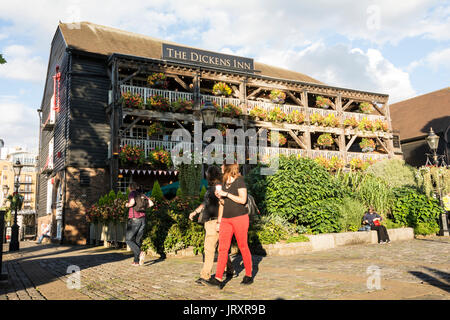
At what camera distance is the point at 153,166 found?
1789 centimetres

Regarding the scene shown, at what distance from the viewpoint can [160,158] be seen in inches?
697

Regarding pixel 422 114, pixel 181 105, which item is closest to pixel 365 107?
pixel 422 114

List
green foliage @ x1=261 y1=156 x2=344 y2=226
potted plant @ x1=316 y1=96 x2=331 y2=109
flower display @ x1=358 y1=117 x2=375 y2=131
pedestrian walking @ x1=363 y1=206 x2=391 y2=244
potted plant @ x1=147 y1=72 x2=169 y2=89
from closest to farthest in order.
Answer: green foliage @ x1=261 y1=156 x2=344 y2=226 < pedestrian walking @ x1=363 y1=206 x2=391 y2=244 < potted plant @ x1=147 y1=72 x2=169 y2=89 < potted plant @ x1=316 y1=96 x2=331 y2=109 < flower display @ x1=358 y1=117 x2=375 y2=131

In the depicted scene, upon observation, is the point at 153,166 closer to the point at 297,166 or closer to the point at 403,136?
the point at 297,166

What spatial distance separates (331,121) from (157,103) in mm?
11238

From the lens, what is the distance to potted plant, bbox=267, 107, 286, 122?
854 inches

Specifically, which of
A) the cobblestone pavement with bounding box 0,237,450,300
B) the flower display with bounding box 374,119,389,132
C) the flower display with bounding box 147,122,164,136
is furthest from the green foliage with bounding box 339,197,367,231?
the flower display with bounding box 374,119,389,132

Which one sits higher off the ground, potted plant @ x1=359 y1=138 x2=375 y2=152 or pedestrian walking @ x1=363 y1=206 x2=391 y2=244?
potted plant @ x1=359 y1=138 x2=375 y2=152

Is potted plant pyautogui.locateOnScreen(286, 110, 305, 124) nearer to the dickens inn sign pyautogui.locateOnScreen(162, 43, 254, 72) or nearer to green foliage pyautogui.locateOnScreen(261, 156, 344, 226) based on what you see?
the dickens inn sign pyautogui.locateOnScreen(162, 43, 254, 72)

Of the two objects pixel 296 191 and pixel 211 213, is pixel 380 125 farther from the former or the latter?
pixel 211 213

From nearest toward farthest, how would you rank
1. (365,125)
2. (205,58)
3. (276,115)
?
(205,58) → (276,115) → (365,125)

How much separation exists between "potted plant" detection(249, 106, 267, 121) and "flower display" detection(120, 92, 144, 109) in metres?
6.49

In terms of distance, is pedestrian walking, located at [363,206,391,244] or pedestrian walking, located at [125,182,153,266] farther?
pedestrian walking, located at [363,206,391,244]
